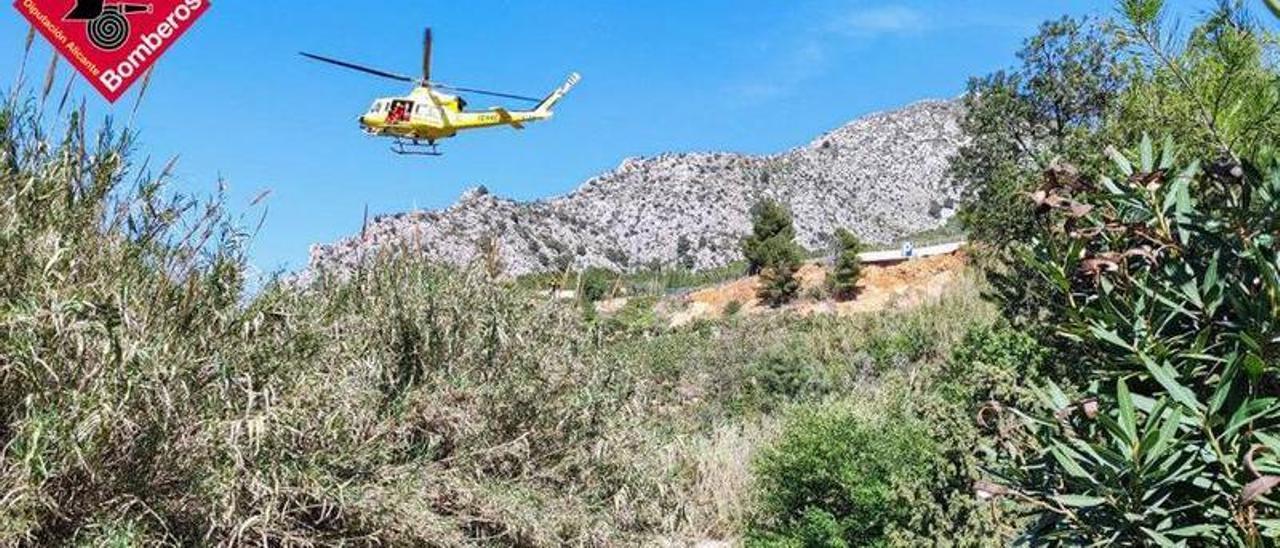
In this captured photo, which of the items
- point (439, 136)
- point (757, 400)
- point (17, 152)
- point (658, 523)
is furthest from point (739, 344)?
point (17, 152)

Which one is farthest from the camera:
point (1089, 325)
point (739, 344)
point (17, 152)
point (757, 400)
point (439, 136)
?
point (439, 136)

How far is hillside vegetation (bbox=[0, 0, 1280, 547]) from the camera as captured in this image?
196cm

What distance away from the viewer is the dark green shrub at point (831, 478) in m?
5.88

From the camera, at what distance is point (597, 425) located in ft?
18.6

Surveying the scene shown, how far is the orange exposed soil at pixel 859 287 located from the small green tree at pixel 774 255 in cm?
50

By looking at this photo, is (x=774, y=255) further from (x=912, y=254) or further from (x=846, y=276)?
(x=912, y=254)

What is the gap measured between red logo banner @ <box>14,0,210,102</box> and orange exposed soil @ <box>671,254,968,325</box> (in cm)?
2493

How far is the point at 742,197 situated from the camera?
171 feet

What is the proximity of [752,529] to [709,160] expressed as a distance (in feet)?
162

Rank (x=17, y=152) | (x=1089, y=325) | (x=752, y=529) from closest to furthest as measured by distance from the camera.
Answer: (x=1089, y=325) → (x=17, y=152) → (x=752, y=529)

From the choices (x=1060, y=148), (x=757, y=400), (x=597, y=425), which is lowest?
(x=757, y=400)

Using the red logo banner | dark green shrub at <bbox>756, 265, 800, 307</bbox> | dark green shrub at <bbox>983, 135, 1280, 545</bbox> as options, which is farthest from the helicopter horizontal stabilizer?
dark green shrub at <bbox>983, 135, 1280, 545</bbox>

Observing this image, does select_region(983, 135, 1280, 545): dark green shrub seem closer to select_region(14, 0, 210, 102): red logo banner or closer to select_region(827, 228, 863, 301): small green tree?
select_region(14, 0, 210, 102): red logo banner

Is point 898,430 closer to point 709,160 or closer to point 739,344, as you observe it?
point 739,344
